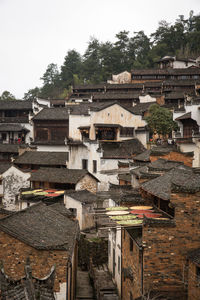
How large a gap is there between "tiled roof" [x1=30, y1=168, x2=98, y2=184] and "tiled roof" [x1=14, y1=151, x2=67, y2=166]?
11.0 ft

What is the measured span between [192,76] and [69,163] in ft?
120

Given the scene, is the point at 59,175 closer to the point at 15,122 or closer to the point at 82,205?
the point at 82,205

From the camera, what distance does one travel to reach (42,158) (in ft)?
143

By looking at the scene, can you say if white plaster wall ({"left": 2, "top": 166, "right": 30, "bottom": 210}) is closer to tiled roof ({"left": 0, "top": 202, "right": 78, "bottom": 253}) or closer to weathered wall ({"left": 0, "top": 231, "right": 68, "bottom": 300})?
tiled roof ({"left": 0, "top": 202, "right": 78, "bottom": 253})

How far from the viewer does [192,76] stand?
A: 6900cm

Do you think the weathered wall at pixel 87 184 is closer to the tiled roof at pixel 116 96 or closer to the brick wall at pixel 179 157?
the brick wall at pixel 179 157

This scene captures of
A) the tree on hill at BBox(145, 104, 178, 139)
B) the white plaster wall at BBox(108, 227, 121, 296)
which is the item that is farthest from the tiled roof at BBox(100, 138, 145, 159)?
the white plaster wall at BBox(108, 227, 121, 296)

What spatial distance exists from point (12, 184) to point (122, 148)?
12910mm

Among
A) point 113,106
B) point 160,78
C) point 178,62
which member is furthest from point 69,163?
point 178,62

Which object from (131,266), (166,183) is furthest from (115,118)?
(131,266)

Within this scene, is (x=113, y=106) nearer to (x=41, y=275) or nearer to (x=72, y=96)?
(x=72, y=96)

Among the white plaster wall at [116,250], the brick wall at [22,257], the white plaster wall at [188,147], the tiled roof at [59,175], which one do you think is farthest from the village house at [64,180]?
the brick wall at [22,257]

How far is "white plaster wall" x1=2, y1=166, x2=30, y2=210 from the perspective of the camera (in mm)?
39531

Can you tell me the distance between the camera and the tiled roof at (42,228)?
14.7 m
